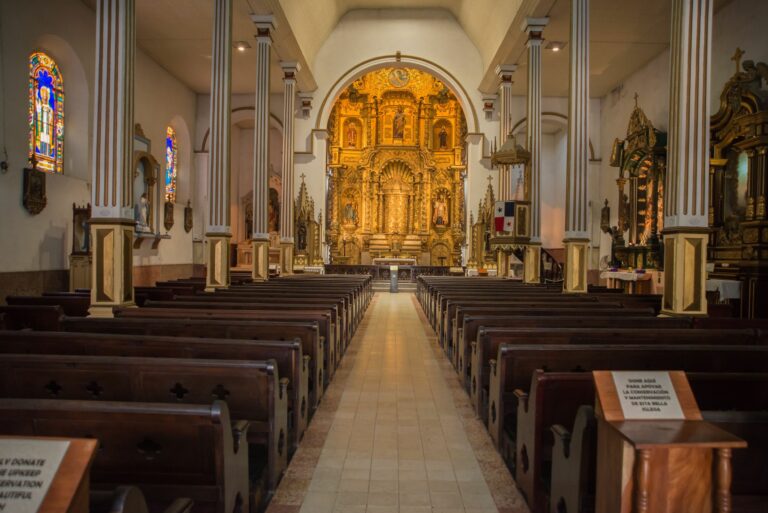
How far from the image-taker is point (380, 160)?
23.4m

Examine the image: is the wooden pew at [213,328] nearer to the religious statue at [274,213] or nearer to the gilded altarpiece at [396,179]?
the religious statue at [274,213]

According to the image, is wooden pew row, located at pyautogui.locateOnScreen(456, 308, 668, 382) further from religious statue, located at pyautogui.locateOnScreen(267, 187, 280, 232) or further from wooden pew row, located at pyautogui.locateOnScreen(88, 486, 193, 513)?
religious statue, located at pyautogui.locateOnScreen(267, 187, 280, 232)

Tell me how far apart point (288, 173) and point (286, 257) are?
2.60 m

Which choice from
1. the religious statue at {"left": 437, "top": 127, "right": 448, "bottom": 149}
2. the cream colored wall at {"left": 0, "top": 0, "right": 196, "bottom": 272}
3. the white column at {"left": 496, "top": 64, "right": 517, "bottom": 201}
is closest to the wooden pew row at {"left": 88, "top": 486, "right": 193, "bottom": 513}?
the cream colored wall at {"left": 0, "top": 0, "right": 196, "bottom": 272}

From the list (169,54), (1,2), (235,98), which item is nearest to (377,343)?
(1,2)

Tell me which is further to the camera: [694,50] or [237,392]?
[694,50]

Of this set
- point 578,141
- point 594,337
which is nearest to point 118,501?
point 594,337

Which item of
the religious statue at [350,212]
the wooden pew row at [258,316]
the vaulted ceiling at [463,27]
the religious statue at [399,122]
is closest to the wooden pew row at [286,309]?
the wooden pew row at [258,316]

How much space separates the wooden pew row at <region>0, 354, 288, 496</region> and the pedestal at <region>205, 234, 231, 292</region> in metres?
6.73

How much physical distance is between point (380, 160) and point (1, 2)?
1524cm

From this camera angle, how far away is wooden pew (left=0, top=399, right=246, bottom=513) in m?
2.21

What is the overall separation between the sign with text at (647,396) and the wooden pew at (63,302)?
717 cm

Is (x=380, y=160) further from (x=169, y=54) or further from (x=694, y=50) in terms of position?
(x=694, y=50)

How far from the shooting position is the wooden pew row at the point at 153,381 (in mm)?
2969
